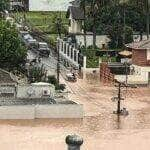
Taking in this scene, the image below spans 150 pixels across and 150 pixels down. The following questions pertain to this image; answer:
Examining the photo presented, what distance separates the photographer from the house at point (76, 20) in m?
71.5

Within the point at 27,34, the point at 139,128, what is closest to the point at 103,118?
the point at 139,128

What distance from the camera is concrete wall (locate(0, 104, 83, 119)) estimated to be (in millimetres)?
35938

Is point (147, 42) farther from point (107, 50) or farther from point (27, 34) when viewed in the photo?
point (27, 34)

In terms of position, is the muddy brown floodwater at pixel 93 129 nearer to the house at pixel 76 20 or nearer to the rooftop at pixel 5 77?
the rooftop at pixel 5 77

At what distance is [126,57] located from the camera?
57625 mm

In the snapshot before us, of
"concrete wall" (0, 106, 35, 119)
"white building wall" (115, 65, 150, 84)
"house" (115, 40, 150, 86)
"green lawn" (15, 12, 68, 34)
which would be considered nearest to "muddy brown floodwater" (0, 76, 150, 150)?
"concrete wall" (0, 106, 35, 119)

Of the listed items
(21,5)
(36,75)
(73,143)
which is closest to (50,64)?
(36,75)

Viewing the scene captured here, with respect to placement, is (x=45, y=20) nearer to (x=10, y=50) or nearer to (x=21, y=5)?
(x=21, y=5)

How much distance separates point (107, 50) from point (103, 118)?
24495mm

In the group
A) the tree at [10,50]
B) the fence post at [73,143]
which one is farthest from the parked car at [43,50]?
the fence post at [73,143]

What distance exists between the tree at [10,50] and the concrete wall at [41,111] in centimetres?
1035

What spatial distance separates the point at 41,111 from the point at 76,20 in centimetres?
3604

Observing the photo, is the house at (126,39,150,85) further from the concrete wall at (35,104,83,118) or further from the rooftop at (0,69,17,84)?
the concrete wall at (35,104,83,118)

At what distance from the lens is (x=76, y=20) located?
71.6 meters
